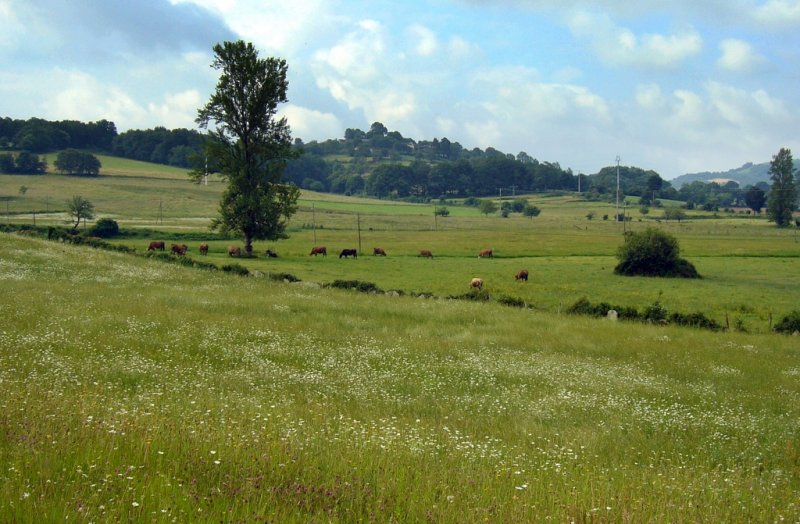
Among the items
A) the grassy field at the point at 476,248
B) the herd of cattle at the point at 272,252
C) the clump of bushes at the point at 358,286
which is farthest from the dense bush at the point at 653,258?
the clump of bushes at the point at 358,286

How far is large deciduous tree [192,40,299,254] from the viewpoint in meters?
66.5

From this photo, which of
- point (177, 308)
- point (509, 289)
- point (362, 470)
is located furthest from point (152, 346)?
point (509, 289)

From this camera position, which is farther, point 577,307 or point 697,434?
point 577,307

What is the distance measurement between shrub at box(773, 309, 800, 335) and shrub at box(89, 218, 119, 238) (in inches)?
2901

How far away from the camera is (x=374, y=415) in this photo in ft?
39.4

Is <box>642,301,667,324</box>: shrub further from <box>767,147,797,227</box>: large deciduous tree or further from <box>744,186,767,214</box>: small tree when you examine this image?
<box>744,186,767,214</box>: small tree

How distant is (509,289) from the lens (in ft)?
151

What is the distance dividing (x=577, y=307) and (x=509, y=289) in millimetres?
10587

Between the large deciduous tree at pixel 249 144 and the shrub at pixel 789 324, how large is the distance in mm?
48829

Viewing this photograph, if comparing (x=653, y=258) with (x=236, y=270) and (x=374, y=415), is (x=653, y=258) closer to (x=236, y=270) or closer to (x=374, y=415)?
(x=236, y=270)

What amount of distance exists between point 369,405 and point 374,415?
107cm

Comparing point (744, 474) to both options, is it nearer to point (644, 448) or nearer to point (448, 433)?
point (644, 448)

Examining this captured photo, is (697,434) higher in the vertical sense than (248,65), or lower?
lower

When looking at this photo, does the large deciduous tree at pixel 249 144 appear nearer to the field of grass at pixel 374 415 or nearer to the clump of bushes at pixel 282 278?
the clump of bushes at pixel 282 278
